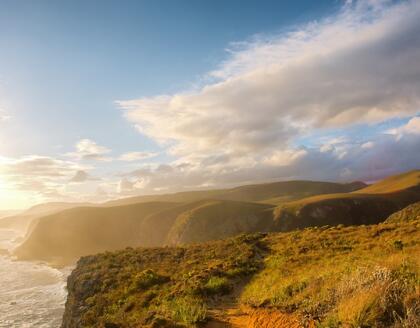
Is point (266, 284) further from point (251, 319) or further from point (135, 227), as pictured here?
point (135, 227)

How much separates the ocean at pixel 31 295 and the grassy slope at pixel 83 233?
20.6m

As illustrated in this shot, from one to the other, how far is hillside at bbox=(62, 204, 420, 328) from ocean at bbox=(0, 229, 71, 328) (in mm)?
15760

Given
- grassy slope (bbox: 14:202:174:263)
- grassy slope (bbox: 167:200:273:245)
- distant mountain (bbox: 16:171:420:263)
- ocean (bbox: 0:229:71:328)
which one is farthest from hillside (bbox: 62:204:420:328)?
grassy slope (bbox: 14:202:174:263)

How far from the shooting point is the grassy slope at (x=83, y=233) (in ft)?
416

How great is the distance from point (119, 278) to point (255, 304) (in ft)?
58.7

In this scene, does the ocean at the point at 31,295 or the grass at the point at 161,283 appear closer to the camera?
the grass at the point at 161,283

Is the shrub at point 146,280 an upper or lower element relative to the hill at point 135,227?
upper

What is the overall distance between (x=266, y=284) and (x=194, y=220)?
88379 millimetres

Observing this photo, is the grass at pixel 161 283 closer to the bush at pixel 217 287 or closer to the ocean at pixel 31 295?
the bush at pixel 217 287

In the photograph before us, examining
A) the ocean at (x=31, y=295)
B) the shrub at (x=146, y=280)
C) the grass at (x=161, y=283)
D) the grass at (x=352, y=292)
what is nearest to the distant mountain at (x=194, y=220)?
the ocean at (x=31, y=295)

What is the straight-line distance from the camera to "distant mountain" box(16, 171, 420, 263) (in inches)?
3866

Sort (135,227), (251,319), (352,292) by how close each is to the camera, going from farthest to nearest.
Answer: (135,227)
(251,319)
(352,292)

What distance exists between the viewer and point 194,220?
347ft

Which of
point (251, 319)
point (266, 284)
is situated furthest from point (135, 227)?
point (251, 319)
